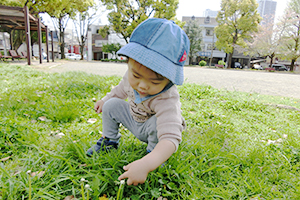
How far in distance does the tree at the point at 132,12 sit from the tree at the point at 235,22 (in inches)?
282

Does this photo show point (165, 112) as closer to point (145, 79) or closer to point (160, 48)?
point (145, 79)

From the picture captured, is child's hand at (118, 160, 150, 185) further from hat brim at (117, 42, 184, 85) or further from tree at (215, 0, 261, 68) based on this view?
tree at (215, 0, 261, 68)

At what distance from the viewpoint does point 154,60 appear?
3.69 ft

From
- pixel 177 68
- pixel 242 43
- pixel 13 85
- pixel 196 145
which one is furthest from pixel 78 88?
pixel 242 43

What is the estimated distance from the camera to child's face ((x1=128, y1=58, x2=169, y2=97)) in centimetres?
120

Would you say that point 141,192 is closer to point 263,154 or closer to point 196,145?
point 196,145

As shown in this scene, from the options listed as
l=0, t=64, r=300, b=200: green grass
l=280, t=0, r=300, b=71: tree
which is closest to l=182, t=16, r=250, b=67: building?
l=280, t=0, r=300, b=71: tree

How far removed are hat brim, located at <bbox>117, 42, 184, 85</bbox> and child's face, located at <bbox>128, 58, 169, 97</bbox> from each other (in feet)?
0.24

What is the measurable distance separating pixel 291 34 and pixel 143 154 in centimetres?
3142

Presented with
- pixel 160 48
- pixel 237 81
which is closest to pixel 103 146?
pixel 160 48

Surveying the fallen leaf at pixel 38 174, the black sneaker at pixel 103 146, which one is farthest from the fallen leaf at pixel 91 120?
the fallen leaf at pixel 38 174

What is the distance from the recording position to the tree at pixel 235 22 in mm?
26594

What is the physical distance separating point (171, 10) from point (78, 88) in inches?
994

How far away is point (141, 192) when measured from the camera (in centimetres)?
130
